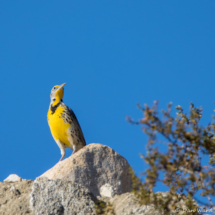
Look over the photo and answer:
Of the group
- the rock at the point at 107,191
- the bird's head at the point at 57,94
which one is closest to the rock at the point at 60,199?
the rock at the point at 107,191

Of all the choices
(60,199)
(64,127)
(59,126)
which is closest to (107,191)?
(60,199)

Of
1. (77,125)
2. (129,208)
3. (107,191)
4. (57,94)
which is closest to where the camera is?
(129,208)

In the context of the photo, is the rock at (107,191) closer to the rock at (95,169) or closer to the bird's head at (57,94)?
the rock at (95,169)

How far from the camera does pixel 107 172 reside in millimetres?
9031

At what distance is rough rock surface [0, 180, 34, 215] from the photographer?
23.3ft

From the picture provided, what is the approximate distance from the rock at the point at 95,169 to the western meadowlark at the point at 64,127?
2604mm

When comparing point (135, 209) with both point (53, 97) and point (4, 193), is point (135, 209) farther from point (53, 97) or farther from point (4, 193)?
point (53, 97)

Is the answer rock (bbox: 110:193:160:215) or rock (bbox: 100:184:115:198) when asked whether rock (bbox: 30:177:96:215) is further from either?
rock (bbox: 100:184:115:198)

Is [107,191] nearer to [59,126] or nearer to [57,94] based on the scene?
[59,126]

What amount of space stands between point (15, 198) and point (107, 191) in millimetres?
A: 1994

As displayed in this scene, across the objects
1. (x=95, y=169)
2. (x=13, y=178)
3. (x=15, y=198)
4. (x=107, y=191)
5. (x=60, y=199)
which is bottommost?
(x=60, y=199)

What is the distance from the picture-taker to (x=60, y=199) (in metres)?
6.77

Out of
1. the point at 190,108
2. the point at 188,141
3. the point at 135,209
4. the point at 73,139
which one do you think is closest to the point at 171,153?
the point at 188,141

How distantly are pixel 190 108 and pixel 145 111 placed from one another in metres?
1.61
